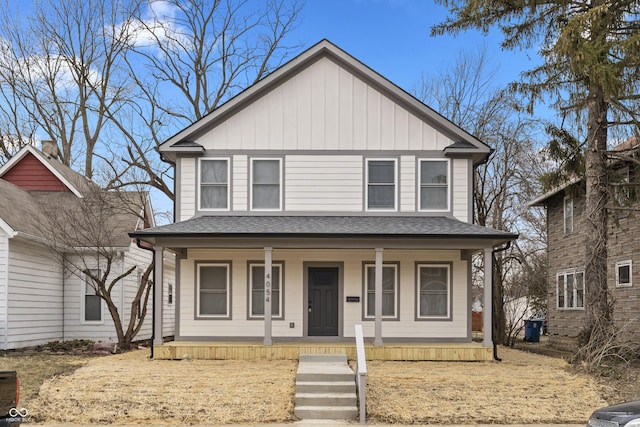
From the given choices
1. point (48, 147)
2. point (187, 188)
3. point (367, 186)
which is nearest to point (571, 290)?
point (367, 186)

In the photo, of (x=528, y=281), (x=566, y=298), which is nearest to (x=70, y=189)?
(x=566, y=298)

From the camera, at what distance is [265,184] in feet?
62.4

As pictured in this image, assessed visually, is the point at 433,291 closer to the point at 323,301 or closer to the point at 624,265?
the point at 323,301

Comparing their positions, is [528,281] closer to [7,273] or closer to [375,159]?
[375,159]

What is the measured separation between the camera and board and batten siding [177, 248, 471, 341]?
18.6 meters

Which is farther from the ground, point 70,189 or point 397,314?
point 70,189

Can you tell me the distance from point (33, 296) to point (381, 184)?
10579 millimetres

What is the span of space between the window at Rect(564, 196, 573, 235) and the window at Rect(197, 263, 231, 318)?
1301 cm

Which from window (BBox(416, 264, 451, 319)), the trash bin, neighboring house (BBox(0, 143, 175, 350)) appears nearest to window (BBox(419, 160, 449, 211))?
window (BBox(416, 264, 451, 319))

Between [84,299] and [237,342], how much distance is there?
21.8 feet

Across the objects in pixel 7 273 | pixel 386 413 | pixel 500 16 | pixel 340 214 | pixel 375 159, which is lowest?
pixel 386 413

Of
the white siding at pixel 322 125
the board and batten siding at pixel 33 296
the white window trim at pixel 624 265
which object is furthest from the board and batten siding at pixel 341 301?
the white window trim at pixel 624 265

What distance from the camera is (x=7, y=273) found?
18500mm

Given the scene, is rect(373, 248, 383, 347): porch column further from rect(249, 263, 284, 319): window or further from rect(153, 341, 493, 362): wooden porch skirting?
rect(249, 263, 284, 319): window
